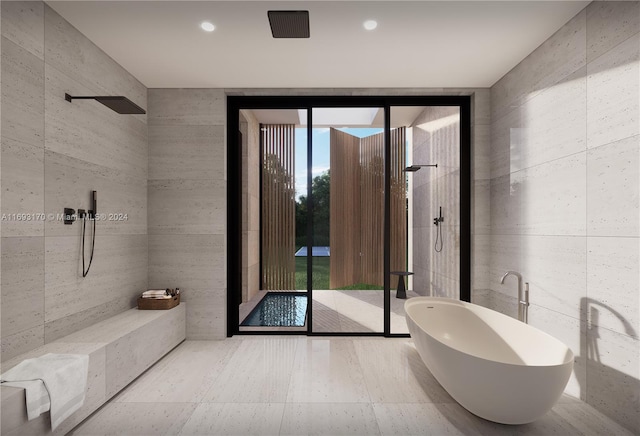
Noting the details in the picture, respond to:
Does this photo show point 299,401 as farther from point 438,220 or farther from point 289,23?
point 438,220

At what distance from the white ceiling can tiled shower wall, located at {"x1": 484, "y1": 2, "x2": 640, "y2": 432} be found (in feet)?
1.08

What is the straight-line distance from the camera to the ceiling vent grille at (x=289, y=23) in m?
2.05

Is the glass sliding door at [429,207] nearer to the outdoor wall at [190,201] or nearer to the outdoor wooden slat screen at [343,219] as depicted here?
the outdoor wooden slat screen at [343,219]

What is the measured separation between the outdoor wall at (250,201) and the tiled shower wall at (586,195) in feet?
10.3

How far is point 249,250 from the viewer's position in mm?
4457

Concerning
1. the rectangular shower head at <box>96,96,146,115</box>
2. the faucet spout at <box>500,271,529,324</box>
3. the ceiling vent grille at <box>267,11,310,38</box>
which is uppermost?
the ceiling vent grille at <box>267,11,310,38</box>

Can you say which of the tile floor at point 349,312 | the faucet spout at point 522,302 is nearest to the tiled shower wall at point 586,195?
the faucet spout at point 522,302

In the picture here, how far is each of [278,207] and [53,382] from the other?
3.07 metres

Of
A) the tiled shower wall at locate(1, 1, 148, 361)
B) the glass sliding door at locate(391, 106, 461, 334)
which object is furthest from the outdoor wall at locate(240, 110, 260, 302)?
the glass sliding door at locate(391, 106, 461, 334)

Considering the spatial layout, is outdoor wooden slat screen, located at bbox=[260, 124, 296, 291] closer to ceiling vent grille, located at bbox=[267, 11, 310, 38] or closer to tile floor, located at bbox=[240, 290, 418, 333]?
tile floor, located at bbox=[240, 290, 418, 333]

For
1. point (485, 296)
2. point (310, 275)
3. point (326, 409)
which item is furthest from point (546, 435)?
point (310, 275)

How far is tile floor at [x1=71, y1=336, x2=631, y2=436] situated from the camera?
Answer: 1963mm

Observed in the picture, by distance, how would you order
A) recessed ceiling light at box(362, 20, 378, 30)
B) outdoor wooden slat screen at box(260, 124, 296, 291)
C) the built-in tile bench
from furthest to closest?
outdoor wooden slat screen at box(260, 124, 296, 291) < recessed ceiling light at box(362, 20, 378, 30) < the built-in tile bench

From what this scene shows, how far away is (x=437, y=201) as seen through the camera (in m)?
4.39
